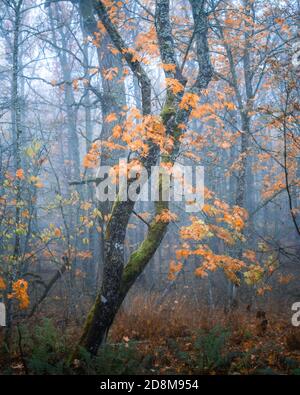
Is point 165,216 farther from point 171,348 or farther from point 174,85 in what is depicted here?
point 171,348

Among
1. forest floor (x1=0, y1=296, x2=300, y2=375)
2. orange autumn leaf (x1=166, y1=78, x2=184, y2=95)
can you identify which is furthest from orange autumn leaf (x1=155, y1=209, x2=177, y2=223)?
forest floor (x1=0, y1=296, x2=300, y2=375)

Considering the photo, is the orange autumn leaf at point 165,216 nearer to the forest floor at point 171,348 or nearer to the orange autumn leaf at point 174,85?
the orange autumn leaf at point 174,85

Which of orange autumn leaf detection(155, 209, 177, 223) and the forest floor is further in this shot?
orange autumn leaf detection(155, 209, 177, 223)

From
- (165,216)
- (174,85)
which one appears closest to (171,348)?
(165,216)

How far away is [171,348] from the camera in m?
6.62

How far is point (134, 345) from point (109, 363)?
0.90m

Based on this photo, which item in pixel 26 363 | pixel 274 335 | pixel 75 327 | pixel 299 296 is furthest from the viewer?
pixel 299 296

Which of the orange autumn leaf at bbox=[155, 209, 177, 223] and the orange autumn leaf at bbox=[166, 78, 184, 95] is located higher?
the orange autumn leaf at bbox=[166, 78, 184, 95]

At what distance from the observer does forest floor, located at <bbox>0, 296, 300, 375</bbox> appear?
5.43 metres

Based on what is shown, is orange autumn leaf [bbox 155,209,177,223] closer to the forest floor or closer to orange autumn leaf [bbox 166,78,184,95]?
orange autumn leaf [bbox 166,78,184,95]

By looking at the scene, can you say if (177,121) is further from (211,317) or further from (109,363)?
(211,317)

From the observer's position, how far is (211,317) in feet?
28.1

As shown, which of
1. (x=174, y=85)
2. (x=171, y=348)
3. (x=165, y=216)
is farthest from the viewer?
(x=171, y=348)
